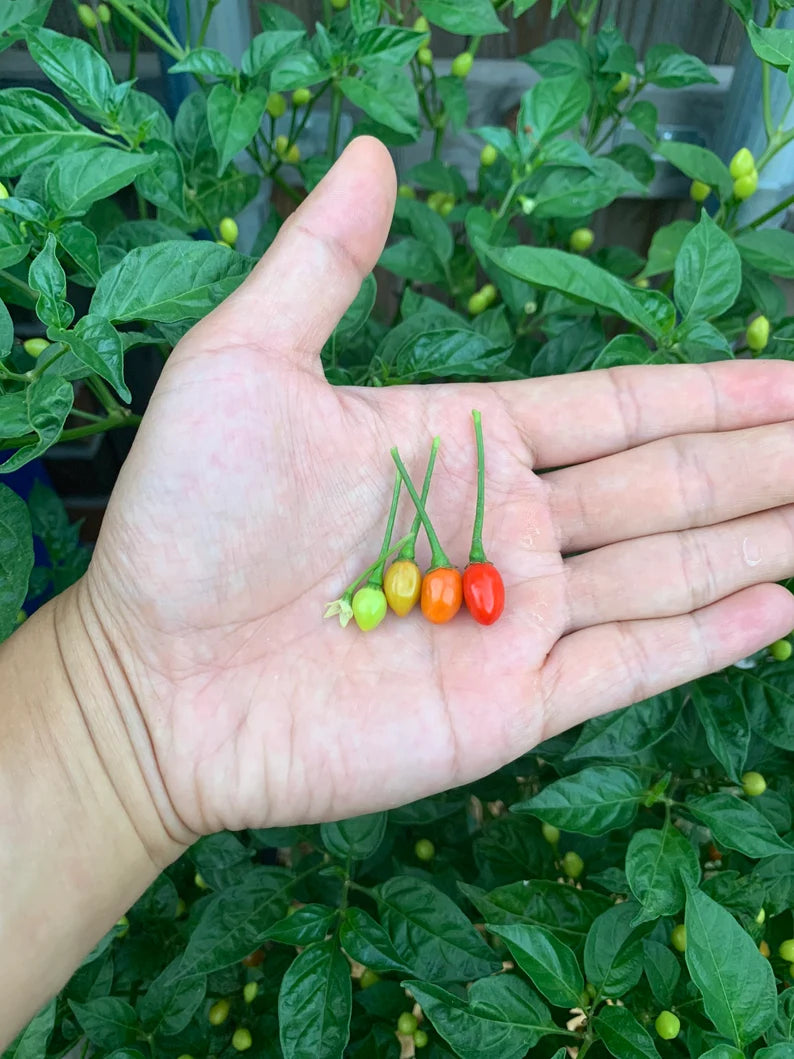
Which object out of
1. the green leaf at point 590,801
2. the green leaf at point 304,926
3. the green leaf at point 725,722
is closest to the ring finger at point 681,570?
the green leaf at point 725,722

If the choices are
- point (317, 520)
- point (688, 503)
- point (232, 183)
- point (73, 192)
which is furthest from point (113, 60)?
point (688, 503)

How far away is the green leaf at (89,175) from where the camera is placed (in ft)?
3.34

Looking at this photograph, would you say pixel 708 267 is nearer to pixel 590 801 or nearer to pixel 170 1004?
pixel 590 801

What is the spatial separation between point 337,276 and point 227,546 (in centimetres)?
40

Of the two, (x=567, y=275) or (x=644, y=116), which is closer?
(x=567, y=275)

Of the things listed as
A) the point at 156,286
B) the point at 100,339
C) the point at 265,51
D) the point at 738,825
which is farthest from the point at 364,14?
the point at 738,825

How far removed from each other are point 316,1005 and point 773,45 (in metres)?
1.39

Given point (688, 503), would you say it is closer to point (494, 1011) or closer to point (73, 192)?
point (494, 1011)

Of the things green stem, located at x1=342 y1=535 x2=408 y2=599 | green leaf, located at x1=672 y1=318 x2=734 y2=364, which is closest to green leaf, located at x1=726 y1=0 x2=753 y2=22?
green leaf, located at x1=672 y1=318 x2=734 y2=364

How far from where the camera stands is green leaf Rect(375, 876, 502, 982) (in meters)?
1.16

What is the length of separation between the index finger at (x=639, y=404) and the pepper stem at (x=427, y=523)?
0.24m

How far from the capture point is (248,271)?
1.14 m

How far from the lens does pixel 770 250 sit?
50.3 inches

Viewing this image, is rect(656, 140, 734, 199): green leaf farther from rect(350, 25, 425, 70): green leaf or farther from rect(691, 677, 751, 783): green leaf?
rect(691, 677, 751, 783): green leaf
